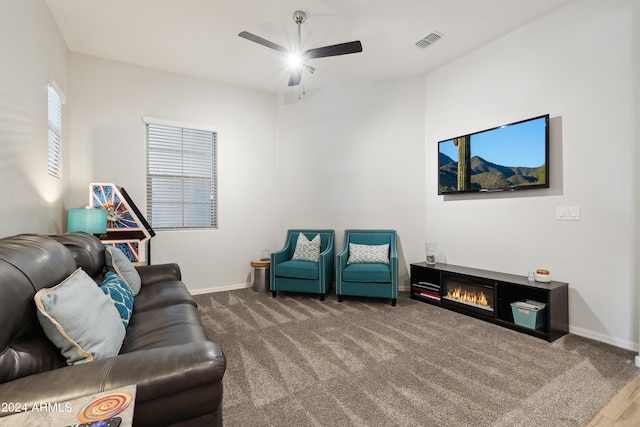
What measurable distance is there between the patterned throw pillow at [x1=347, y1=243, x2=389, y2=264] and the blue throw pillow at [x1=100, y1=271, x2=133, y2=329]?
268cm

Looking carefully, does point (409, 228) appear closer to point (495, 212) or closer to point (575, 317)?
point (495, 212)

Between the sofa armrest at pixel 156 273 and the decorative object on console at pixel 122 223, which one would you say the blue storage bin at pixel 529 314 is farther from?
the decorative object on console at pixel 122 223

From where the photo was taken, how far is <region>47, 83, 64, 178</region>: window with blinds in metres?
3.03

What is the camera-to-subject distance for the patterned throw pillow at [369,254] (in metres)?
4.04

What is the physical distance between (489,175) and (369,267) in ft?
5.67

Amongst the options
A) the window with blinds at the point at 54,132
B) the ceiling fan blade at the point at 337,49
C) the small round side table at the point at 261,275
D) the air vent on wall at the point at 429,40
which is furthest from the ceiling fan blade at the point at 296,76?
the small round side table at the point at 261,275

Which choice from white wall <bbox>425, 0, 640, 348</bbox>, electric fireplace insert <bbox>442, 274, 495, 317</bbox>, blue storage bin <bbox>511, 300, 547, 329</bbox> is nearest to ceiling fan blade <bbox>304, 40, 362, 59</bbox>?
white wall <bbox>425, 0, 640, 348</bbox>

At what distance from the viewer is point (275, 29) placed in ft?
10.7

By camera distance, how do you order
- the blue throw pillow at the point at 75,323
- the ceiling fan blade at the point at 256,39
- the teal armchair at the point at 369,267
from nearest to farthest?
the blue throw pillow at the point at 75,323 → the ceiling fan blade at the point at 256,39 → the teal armchair at the point at 369,267

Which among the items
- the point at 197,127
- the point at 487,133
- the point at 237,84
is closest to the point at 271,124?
the point at 237,84

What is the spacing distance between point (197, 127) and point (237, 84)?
0.93 meters

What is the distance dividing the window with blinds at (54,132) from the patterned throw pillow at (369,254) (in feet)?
11.3

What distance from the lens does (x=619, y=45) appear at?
2.57m

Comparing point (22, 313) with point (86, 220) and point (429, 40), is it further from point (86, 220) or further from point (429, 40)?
point (429, 40)
